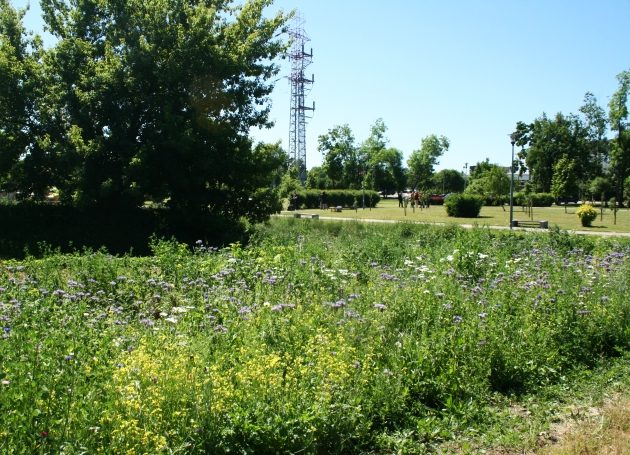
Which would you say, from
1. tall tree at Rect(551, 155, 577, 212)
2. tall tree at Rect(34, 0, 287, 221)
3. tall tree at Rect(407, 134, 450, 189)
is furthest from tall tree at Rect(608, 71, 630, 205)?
tall tree at Rect(34, 0, 287, 221)

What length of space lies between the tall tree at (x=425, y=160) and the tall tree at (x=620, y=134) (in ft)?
77.6

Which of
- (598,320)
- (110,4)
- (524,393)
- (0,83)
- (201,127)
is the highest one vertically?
(110,4)

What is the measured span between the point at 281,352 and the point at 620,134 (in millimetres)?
63161

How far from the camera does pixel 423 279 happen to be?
7.62m

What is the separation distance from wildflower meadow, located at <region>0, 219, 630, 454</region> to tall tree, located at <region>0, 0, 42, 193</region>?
10950mm

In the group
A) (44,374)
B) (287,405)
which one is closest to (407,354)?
(287,405)

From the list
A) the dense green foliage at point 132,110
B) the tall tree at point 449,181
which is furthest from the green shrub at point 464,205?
the tall tree at point 449,181

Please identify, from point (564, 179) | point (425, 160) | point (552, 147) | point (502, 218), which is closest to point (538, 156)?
point (552, 147)

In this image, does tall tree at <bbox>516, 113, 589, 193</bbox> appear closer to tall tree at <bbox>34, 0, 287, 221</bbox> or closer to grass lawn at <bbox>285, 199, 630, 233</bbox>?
grass lawn at <bbox>285, 199, 630, 233</bbox>

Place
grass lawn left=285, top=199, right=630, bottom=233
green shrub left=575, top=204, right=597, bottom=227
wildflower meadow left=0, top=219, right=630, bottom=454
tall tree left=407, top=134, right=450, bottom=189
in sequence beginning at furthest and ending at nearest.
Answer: tall tree left=407, top=134, right=450, bottom=189
green shrub left=575, top=204, right=597, bottom=227
grass lawn left=285, top=199, right=630, bottom=233
wildflower meadow left=0, top=219, right=630, bottom=454

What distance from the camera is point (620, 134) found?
57.8 m

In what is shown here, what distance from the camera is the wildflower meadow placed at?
134 inches

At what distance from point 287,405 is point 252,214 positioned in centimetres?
1690

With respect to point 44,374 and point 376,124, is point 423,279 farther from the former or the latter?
point 376,124
